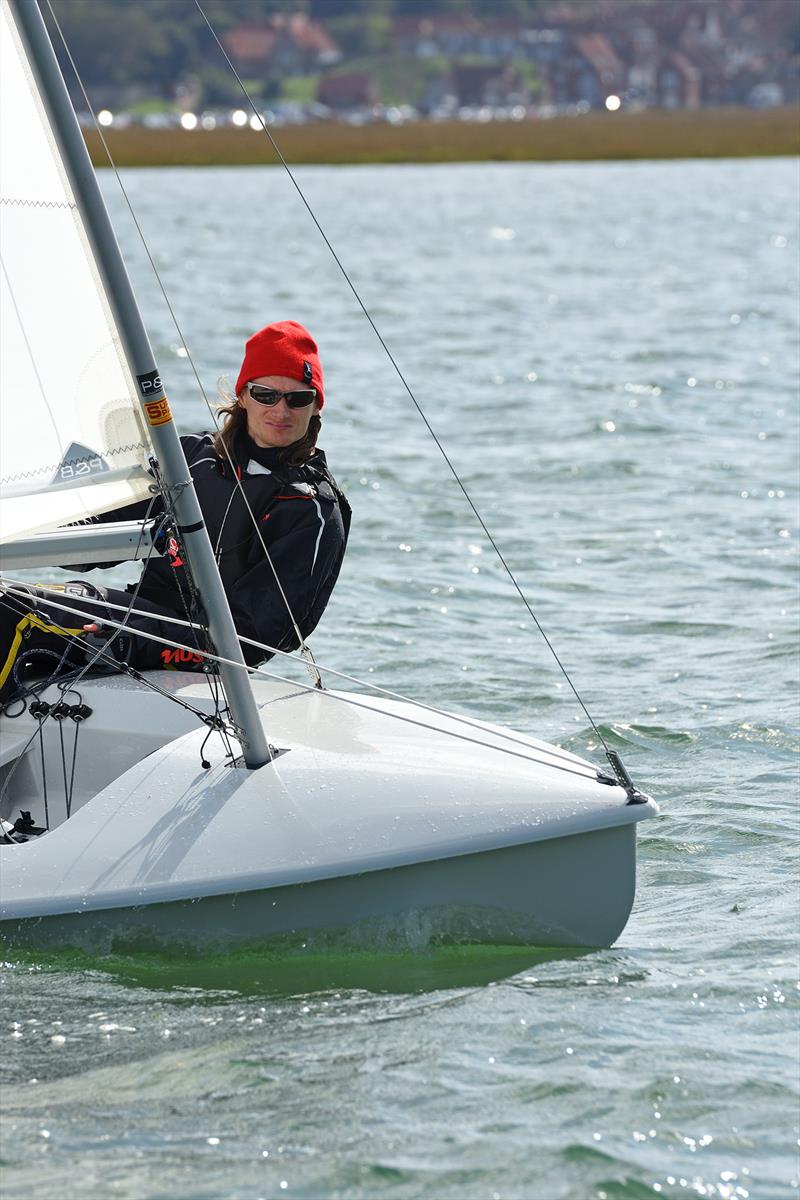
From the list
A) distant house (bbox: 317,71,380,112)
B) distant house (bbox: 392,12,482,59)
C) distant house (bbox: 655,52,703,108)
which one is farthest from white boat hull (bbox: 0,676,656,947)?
distant house (bbox: 392,12,482,59)

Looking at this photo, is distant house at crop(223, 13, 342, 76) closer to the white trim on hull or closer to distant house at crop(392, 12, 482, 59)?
distant house at crop(392, 12, 482, 59)

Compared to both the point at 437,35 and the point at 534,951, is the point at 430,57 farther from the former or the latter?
the point at 534,951

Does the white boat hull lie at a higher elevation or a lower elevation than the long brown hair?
lower

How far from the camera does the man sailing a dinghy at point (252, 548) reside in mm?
4945

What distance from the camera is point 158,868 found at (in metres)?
4.29

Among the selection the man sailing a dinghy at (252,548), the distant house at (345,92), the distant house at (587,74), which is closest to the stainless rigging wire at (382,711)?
the man sailing a dinghy at (252,548)

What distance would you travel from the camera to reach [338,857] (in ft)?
13.9

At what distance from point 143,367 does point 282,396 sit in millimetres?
713

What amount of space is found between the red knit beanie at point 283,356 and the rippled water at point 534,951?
5.00ft

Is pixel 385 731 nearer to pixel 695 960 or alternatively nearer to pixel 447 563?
pixel 695 960

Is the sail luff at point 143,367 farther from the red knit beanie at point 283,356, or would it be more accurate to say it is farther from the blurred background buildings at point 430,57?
the blurred background buildings at point 430,57

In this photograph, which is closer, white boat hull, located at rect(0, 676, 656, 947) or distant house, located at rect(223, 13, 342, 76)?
white boat hull, located at rect(0, 676, 656, 947)

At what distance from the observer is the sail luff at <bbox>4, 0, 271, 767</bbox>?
4184mm

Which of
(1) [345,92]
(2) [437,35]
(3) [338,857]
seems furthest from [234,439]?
(2) [437,35]
